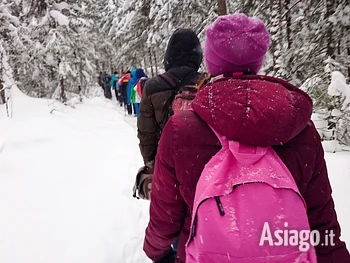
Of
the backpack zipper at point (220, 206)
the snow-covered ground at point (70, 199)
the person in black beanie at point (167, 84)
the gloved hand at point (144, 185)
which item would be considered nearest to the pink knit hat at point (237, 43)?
the backpack zipper at point (220, 206)

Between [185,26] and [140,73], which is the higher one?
[185,26]

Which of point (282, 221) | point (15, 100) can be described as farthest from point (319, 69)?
point (15, 100)

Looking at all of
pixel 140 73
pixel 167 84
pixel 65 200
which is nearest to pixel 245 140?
pixel 167 84

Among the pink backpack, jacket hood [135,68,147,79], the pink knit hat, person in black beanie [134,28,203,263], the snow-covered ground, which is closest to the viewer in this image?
the pink backpack

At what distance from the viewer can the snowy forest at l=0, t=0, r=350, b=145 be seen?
246 inches

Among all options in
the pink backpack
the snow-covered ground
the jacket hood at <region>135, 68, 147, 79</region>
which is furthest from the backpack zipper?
the jacket hood at <region>135, 68, 147, 79</region>

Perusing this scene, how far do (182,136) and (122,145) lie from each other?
8251mm

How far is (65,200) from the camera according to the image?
5055 mm

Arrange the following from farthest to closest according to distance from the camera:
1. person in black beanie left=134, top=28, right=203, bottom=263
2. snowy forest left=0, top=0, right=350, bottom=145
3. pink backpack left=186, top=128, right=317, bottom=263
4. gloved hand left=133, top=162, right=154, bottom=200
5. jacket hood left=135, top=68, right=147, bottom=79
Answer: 1. jacket hood left=135, top=68, right=147, bottom=79
2. snowy forest left=0, top=0, right=350, bottom=145
3. person in black beanie left=134, top=28, right=203, bottom=263
4. gloved hand left=133, top=162, right=154, bottom=200
5. pink backpack left=186, top=128, right=317, bottom=263

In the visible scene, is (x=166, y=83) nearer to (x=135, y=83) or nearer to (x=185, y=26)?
(x=135, y=83)

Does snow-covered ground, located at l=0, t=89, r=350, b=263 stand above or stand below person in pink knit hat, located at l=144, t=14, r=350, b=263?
below

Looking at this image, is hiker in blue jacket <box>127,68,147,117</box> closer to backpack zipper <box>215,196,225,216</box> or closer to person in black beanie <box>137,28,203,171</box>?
person in black beanie <box>137,28,203,171</box>

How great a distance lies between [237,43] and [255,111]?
1.28 ft

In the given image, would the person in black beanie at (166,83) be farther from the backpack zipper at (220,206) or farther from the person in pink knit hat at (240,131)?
the backpack zipper at (220,206)
